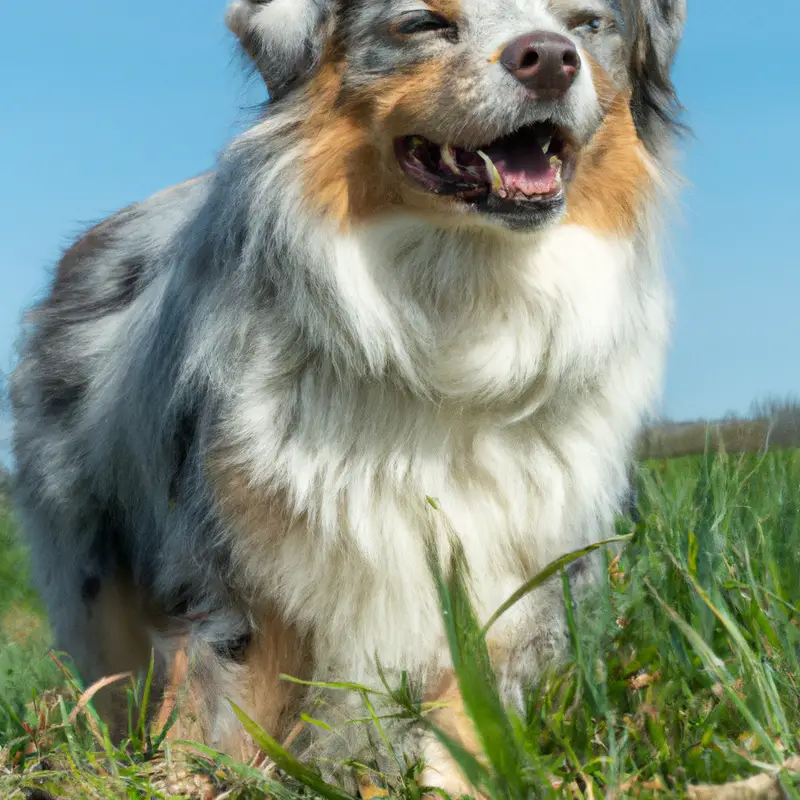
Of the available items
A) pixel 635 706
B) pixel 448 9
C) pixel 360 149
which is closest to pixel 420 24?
pixel 448 9

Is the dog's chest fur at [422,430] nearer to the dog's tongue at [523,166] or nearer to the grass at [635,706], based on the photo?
the dog's tongue at [523,166]

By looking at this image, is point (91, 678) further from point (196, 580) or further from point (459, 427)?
point (459, 427)

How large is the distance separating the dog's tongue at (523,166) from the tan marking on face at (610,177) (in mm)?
132

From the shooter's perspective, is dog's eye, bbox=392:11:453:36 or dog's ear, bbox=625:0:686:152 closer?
dog's eye, bbox=392:11:453:36

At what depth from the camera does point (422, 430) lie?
3260mm

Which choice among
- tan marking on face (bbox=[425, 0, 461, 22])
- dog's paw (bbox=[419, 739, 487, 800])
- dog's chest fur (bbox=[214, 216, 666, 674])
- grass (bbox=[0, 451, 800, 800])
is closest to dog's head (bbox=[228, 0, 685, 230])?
tan marking on face (bbox=[425, 0, 461, 22])

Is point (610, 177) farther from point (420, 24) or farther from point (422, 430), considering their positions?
point (422, 430)

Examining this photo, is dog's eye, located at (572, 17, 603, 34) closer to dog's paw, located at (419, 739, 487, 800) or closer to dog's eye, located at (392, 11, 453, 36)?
dog's eye, located at (392, 11, 453, 36)

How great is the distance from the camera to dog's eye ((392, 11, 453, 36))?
3156 mm

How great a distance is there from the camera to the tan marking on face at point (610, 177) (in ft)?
11.1

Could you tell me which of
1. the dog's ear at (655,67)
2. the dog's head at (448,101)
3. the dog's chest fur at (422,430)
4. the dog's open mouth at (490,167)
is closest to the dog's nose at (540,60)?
the dog's head at (448,101)

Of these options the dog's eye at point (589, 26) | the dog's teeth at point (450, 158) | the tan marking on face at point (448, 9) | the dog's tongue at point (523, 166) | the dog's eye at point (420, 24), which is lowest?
the dog's tongue at point (523, 166)

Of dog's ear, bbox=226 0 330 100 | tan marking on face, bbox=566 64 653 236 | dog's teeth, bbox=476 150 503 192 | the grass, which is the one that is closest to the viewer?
the grass

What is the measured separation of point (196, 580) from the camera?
3.38 m
